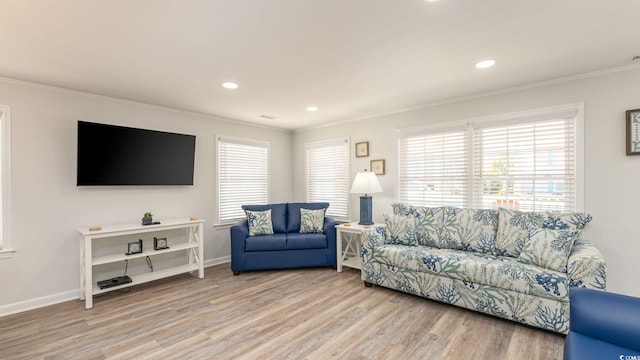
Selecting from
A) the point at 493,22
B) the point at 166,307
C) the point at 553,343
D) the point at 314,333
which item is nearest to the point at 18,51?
the point at 166,307

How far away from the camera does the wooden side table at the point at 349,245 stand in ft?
13.8

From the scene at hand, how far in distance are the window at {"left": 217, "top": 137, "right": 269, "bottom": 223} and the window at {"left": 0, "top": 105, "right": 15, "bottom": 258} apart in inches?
92.6

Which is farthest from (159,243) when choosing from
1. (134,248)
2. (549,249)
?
(549,249)

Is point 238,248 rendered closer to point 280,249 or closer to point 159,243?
point 280,249

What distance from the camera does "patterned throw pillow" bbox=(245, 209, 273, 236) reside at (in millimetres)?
4418

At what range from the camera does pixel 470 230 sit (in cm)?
341

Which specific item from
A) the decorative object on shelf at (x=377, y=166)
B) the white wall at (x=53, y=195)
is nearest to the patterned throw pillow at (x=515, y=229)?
the decorative object on shelf at (x=377, y=166)

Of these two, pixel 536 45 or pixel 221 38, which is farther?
pixel 536 45

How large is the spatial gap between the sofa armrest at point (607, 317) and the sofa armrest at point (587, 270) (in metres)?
0.92

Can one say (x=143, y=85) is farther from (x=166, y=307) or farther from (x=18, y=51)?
(x=166, y=307)

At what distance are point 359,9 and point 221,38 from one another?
3.38 ft

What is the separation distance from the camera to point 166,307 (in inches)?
123

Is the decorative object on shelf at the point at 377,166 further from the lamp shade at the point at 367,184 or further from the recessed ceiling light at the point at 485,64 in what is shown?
the recessed ceiling light at the point at 485,64

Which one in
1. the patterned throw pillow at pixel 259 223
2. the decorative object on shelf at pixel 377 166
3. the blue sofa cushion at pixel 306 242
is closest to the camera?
the blue sofa cushion at pixel 306 242
